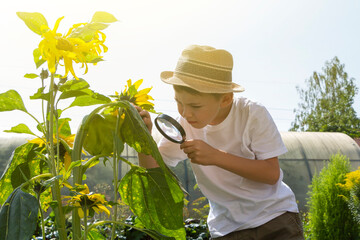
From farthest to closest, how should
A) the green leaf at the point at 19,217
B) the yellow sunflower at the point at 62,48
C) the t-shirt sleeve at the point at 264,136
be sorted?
1. the t-shirt sleeve at the point at 264,136
2. the yellow sunflower at the point at 62,48
3. the green leaf at the point at 19,217

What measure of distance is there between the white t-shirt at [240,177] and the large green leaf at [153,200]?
2.26ft

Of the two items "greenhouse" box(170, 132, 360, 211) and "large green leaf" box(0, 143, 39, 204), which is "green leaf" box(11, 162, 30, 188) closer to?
"large green leaf" box(0, 143, 39, 204)

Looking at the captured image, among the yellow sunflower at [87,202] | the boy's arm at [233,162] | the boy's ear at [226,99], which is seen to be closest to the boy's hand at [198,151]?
the boy's arm at [233,162]

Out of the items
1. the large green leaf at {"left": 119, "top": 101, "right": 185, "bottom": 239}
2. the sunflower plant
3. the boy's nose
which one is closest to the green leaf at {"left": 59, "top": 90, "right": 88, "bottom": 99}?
the sunflower plant

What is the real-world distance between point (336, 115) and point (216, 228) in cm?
1643

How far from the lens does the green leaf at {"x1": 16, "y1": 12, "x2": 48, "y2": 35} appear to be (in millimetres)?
1015

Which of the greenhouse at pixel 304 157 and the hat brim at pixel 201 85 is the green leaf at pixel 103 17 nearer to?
the hat brim at pixel 201 85

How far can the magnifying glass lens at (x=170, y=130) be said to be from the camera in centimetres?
145

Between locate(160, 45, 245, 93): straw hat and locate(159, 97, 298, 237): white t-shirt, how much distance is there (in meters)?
0.18

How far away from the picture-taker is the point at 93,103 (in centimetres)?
112

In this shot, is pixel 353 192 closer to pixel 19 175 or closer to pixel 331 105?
pixel 19 175

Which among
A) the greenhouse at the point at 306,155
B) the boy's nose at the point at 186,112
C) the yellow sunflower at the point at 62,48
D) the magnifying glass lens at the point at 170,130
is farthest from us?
the greenhouse at the point at 306,155

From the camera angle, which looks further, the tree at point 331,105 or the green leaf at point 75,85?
the tree at point 331,105

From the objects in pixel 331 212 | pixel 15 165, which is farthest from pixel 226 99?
pixel 331 212
